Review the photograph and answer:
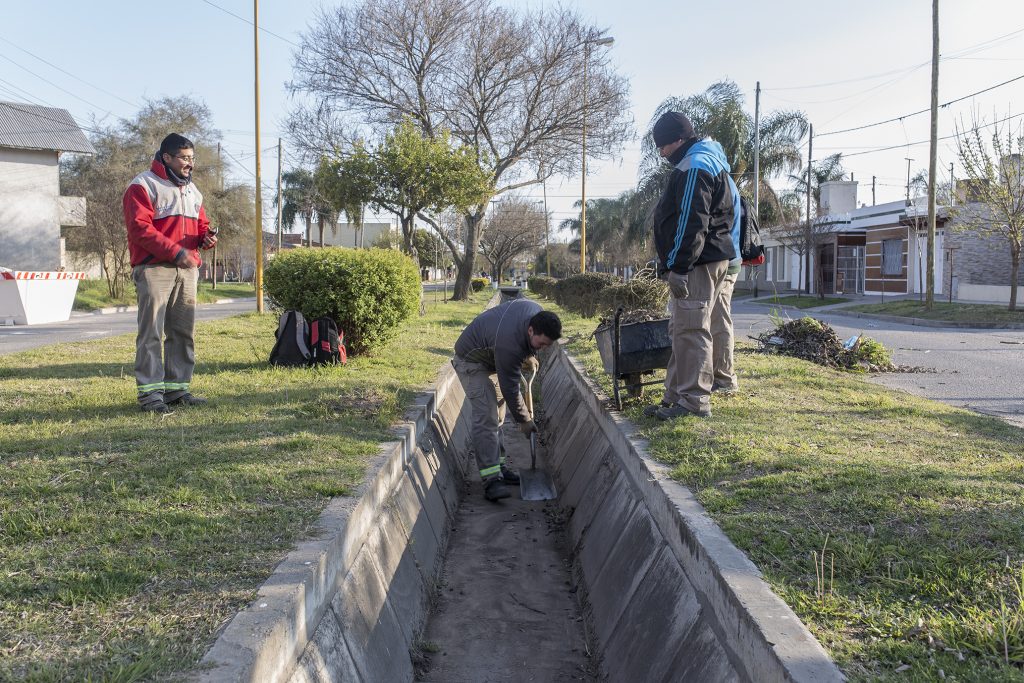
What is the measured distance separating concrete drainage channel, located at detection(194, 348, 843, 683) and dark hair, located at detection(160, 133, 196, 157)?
2689mm

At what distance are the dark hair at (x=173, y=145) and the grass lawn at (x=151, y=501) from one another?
1955 millimetres

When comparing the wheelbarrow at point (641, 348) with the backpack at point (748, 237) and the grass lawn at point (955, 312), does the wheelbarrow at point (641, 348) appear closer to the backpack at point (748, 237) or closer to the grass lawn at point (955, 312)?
the backpack at point (748, 237)

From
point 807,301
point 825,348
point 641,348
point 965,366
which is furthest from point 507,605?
point 807,301

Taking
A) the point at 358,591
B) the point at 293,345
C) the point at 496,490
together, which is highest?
the point at 293,345

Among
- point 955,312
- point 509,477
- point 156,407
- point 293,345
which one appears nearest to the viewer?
point 156,407

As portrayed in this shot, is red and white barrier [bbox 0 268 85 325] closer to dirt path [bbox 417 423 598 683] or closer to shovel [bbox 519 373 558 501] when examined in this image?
dirt path [bbox 417 423 598 683]

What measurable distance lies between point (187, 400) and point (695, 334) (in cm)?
394

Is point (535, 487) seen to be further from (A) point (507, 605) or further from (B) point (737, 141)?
(B) point (737, 141)

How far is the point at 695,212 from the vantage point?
546 cm

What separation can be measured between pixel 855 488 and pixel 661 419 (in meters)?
1.92

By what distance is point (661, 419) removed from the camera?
5.87 metres

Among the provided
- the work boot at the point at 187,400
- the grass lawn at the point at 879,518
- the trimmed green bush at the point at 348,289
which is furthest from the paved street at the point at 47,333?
the grass lawn at the point at 879,518

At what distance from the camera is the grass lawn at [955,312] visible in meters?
20.6

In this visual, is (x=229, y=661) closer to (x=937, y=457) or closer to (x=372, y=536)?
(x=372, y=536)
